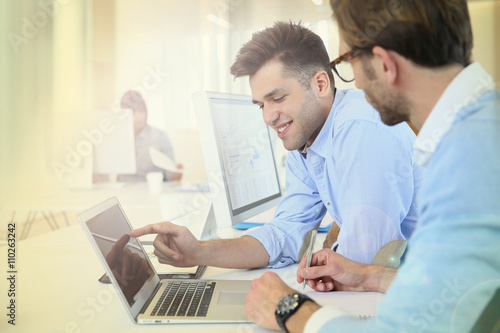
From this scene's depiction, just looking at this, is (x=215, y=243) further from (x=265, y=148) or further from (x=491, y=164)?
(x=491, y=164)

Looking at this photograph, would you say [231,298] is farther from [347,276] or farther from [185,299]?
[347,276]

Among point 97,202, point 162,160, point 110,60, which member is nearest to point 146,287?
point 97,202

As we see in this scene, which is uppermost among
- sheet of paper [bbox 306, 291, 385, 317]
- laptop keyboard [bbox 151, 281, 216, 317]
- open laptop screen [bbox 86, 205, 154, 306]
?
open laptop screen [bbox 86, 205, 154, 306]

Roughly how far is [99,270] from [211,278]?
29cm

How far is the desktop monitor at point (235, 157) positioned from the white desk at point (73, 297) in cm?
20

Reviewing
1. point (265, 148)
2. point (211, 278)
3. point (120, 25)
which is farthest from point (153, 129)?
point (211, 278)

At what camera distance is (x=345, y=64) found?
76 centimetres

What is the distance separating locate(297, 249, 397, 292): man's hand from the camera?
0.85 m

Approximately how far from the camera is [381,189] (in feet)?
3.20

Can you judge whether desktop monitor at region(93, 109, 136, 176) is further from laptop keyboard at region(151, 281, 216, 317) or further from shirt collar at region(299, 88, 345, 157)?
laptop keyboard at region(151, 281, 216, 317)

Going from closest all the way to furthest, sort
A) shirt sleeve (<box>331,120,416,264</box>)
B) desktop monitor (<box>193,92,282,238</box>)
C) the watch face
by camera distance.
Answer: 1. the watch face
2. shirt sleeve (<box>331,120,416,264</box>)
3. desktop monitor (<box>193,92,282,238</box>)

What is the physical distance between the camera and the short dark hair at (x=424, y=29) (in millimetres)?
600

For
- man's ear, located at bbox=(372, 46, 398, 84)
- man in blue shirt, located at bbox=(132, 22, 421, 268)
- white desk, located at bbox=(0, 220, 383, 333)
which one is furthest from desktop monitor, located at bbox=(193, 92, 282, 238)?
man's ear, located at bbox=(372, 46, 398, 84)

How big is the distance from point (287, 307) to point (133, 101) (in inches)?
145
